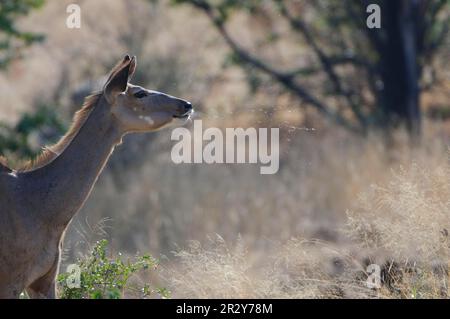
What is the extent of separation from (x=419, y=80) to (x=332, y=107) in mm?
1965

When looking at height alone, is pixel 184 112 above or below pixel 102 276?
above

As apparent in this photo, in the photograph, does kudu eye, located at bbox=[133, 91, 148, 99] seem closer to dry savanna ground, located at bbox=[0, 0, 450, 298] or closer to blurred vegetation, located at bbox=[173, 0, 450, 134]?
dry savanna ground, located at bbox=[0, 0, 450, 298]

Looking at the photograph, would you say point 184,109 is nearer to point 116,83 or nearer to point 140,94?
point 140,94

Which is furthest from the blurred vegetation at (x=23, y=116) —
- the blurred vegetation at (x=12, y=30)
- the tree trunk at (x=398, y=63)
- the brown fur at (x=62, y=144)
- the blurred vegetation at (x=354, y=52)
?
the brown fur at (x=62, y=144)

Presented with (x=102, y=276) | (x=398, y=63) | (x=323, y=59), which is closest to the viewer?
(x=102, y=276)

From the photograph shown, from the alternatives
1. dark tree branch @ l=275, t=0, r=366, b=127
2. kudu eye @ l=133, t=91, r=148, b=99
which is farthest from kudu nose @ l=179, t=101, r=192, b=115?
dark tree branch @ l=275, t=0, r=366, b=127

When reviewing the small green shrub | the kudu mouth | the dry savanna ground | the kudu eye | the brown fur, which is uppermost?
the dry savanna ground

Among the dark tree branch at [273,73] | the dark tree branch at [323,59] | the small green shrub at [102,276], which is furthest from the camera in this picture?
the dark tree branch at [323,59]

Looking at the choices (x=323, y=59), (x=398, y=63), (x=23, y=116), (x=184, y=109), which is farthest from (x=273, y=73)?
(x=184, y=109)

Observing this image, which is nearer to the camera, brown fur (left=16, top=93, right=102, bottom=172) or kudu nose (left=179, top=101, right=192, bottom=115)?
brown fur (left=16, top=93, right=102, bottom=172)

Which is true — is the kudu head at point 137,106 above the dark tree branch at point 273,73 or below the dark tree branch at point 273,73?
below

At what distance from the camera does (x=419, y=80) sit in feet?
75.6

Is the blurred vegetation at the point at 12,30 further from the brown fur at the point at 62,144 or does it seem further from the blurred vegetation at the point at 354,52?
the brown fur at the point at 62,144

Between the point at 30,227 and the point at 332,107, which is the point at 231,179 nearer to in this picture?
the point at 332,107
